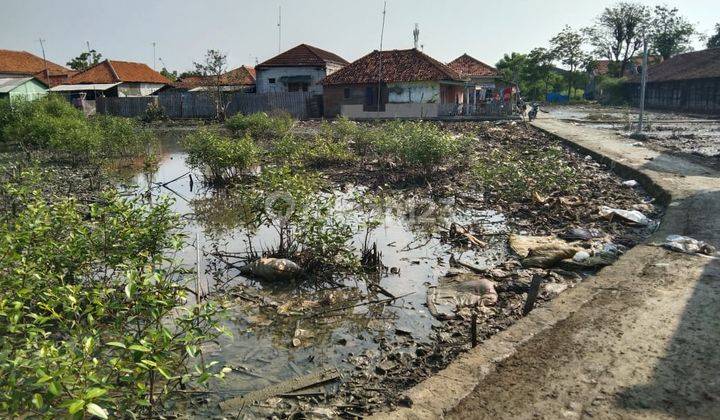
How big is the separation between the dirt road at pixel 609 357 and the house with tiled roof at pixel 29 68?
1686 inches

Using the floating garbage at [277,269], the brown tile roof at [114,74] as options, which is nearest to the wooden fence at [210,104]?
the brown tile roof at [114,74]

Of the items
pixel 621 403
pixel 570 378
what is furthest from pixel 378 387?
pixel 621 403

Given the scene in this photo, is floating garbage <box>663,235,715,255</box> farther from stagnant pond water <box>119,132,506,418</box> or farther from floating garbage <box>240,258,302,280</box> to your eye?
floating garbage <box>240,258,302,280</box>

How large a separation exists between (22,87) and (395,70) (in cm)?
2510

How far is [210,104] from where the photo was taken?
1248 inches

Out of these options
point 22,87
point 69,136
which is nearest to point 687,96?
point 69,136

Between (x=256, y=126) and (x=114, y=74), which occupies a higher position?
(x=114, y=74)

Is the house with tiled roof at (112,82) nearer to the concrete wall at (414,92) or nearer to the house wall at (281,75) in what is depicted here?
the house wall at (281,75)

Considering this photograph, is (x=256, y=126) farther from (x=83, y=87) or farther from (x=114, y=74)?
(x=114, y=74)

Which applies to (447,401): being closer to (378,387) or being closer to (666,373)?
(378,387)

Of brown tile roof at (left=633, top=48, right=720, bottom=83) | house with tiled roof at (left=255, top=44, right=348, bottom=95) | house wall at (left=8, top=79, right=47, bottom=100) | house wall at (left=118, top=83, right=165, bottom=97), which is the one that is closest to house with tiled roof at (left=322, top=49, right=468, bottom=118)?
house with tiled roof at (left=255, top=44, right=348, bottom=95)

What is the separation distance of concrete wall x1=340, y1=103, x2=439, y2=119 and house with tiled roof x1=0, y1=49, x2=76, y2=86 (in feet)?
77.1

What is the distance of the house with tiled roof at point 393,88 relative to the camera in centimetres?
2794

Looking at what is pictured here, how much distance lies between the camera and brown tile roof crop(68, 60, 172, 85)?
37028mm
